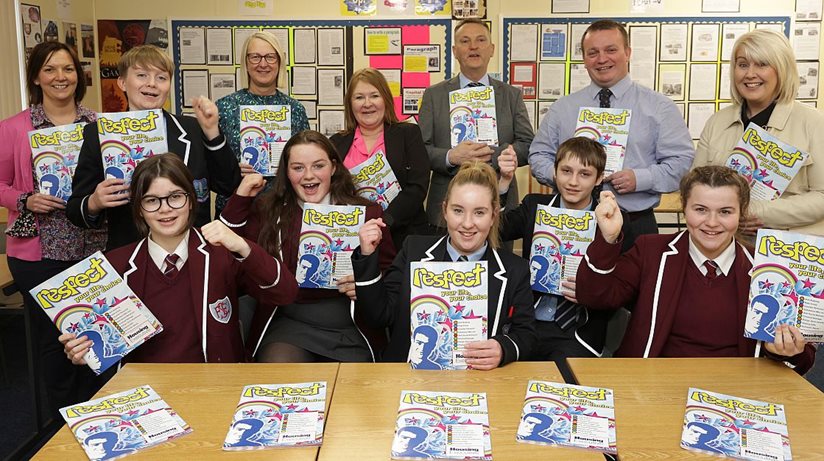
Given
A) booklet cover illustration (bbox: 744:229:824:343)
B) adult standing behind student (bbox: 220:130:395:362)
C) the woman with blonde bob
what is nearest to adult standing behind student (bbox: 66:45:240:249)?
adult standing behind student (bbox: 220:130:395:362)

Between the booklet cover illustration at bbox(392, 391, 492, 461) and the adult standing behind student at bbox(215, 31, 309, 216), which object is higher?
the adult standing behind student at bbox(215, 31, 309, 216)

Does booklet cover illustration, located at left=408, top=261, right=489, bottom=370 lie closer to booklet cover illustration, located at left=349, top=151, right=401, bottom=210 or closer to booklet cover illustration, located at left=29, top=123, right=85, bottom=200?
booklet cover illustration, located at left=349, top=151, right=401, bottom=210

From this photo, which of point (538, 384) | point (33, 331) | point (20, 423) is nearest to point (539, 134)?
point (538, 384)

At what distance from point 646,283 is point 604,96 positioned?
118 cm

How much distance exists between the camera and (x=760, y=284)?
7.15 ft

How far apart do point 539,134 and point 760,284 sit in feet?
5.14

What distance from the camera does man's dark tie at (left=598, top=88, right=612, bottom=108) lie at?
3.37 metres

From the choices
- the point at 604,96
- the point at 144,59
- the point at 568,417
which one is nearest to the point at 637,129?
the point at 604,96

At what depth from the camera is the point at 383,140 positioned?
138 inches

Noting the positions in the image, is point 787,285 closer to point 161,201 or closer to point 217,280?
point 217,280

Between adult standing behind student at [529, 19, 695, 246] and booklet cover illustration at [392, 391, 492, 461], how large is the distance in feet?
5.19

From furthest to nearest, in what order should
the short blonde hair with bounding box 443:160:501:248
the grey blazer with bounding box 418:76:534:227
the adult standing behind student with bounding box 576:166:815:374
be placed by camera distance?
the grey blazer with bounding box 418:76:534:227 < the short blonde hair with bounding box 443:160:501:248 < the adult standing behind student with bounding box 576:166:815:374

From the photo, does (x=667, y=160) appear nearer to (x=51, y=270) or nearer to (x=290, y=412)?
(x=290, y=412)

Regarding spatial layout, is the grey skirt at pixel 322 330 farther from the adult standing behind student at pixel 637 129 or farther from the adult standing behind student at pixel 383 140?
the adult standing behind student at pixel 637 129
